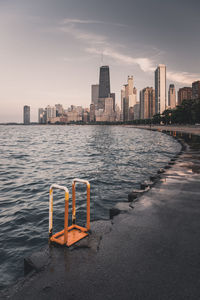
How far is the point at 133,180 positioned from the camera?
54.3ft

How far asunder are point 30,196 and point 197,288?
10.8m

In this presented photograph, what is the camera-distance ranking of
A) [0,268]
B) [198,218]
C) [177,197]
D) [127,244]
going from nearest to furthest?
[127,244]
[0,268]
[198,218]
[177,197]

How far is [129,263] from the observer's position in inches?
177

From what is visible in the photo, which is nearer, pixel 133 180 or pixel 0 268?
pixel 0 268

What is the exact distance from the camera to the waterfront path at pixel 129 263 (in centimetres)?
372

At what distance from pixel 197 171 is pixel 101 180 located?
267 inches

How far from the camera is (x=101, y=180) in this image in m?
16.7

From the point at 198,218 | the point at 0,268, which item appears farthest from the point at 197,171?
the point at 0,268

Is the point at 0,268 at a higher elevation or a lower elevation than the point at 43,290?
lower

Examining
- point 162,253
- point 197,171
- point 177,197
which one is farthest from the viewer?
point 197,171

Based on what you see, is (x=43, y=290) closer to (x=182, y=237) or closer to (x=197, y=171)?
(x=182, y=237)

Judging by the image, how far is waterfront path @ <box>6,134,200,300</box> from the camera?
372 centimetres

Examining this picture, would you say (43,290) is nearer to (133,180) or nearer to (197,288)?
(197,288)

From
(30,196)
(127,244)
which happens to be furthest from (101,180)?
(127,244)
